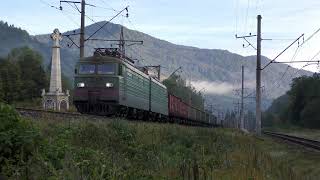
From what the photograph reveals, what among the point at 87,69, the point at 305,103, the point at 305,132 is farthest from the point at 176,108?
the point at 305,103

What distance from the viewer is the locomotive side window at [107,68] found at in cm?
3064

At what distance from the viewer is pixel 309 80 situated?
115 m

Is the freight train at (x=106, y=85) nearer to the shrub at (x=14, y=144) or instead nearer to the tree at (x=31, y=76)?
the shrub at (x=14, y=144)

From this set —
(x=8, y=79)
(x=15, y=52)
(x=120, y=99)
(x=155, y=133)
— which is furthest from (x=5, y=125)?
(x=15, y=52)

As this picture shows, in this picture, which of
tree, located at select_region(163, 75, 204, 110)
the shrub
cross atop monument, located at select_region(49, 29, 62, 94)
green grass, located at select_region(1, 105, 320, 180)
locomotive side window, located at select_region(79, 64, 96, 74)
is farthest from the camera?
tree, located at select_region(163, 75, 204, 110)

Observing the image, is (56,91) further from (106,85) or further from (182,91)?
(182,91)

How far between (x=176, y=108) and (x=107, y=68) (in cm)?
2855

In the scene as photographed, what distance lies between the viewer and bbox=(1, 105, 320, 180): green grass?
32.6ft

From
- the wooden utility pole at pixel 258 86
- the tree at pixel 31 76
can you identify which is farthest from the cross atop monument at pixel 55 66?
the wooden utility pole at pixel 258 86

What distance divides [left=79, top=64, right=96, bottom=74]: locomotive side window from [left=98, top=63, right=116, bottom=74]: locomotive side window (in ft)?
1.26

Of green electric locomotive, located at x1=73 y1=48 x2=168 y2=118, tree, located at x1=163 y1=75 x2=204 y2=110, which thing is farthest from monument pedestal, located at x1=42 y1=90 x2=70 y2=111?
green electric locomotive, located at x1=73 y1=48 x2=168 y2=118

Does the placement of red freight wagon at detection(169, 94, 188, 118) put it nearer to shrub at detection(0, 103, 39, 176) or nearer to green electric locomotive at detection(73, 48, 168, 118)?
green electric locomotive at detection(73, 48, 168, 118)

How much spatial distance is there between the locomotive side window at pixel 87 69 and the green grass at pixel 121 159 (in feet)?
27.7

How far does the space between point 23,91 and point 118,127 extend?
320 ft
